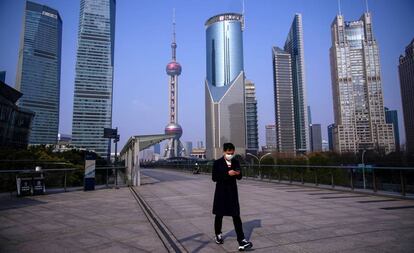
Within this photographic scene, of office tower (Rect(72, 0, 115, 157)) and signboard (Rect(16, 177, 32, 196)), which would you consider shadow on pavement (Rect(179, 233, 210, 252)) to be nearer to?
signboard (Rect(16, 177, 32, 196))

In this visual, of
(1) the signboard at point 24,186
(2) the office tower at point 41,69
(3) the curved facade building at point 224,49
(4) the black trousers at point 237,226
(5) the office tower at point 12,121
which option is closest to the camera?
(4) the black trousers at point 237,226

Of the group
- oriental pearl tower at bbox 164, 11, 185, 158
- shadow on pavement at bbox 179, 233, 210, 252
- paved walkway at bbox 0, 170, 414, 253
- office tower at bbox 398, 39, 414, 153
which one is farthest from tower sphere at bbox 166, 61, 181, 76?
shadow on pavement at bbox 179, 233, 210, 252

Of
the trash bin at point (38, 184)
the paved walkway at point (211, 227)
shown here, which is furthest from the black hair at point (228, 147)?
the trash bin at point (38, 184)

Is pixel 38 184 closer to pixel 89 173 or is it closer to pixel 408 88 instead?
pixel 89 173

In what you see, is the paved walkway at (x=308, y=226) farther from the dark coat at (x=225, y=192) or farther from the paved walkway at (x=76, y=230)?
the paved walkway at (x=76, y=230)

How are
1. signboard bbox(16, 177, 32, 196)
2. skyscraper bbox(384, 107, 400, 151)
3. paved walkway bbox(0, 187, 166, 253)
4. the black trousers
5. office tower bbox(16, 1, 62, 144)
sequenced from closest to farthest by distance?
the black trousers
paved walkway bbox(0, 187, 166, 253)
signboard bbox(16, 177, 32, 196)
office tower bbox(16, 1, 62, 144)
skyscraper bbox(384, 107, 400, 151)

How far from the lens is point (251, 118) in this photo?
175625 millimetres

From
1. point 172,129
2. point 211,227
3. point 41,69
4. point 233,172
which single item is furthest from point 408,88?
point 172,129

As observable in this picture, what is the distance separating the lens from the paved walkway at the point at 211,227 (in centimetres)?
500

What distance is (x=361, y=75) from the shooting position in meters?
134

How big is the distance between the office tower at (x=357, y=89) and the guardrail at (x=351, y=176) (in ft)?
357

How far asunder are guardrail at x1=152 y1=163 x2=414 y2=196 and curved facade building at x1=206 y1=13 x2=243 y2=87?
164 meters

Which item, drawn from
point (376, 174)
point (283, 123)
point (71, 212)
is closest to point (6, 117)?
point (71, 212)

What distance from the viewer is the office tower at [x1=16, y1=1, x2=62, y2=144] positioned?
334ft
